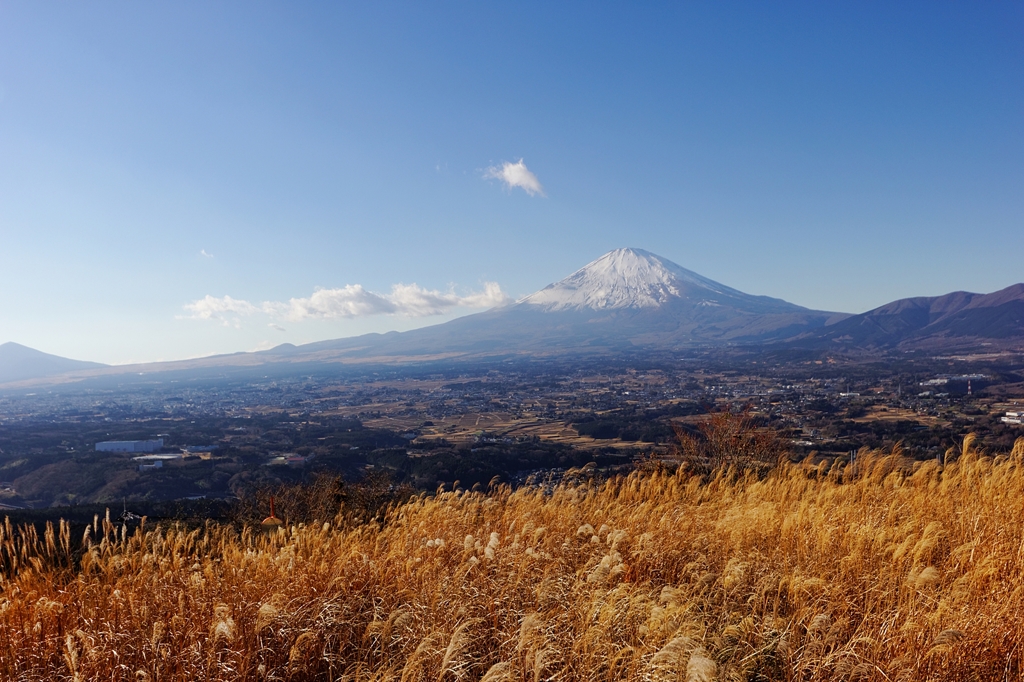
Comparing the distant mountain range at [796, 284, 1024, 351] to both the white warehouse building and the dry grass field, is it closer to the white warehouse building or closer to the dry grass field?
the white warehouse building

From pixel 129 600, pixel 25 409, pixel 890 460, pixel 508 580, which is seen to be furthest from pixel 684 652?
pixel 25 409

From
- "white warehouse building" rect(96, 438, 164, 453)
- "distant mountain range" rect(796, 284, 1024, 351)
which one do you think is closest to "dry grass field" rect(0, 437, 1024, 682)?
"white warehouse building" rect(96, 438, 164, 453)

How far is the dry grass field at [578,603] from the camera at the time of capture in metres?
2.53

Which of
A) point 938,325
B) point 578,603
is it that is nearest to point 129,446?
point 578,603

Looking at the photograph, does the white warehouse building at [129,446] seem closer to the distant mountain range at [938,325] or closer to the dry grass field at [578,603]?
the dry grass field at [578,603]

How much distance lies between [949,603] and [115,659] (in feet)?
14.2

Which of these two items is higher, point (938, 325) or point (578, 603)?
point (578, 603)

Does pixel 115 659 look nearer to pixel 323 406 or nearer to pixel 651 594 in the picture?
pixel 651 594

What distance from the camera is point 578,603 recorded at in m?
3.04

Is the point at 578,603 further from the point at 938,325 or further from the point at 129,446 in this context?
the point at 938,325

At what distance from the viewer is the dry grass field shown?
2525mm

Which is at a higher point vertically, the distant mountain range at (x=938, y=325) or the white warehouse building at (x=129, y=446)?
the distant mountain range at (x=938, y=325)

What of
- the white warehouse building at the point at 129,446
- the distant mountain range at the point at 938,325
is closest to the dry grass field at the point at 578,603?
the white warehouse building at the point at 129,446

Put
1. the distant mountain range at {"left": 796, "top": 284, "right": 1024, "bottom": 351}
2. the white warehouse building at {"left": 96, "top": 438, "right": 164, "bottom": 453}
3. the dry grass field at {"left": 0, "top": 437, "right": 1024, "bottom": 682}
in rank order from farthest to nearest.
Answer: the distant mountain range at {"left": 796, "top": 284, "right": 1024, "bottom": 351} → the white warehouse building at {"left": 96, "top": 438, "right": 164, "bottom": 453} → the dry grass field at {"left": 0, "top": 437, "right": 1024, "bottom": 682}
